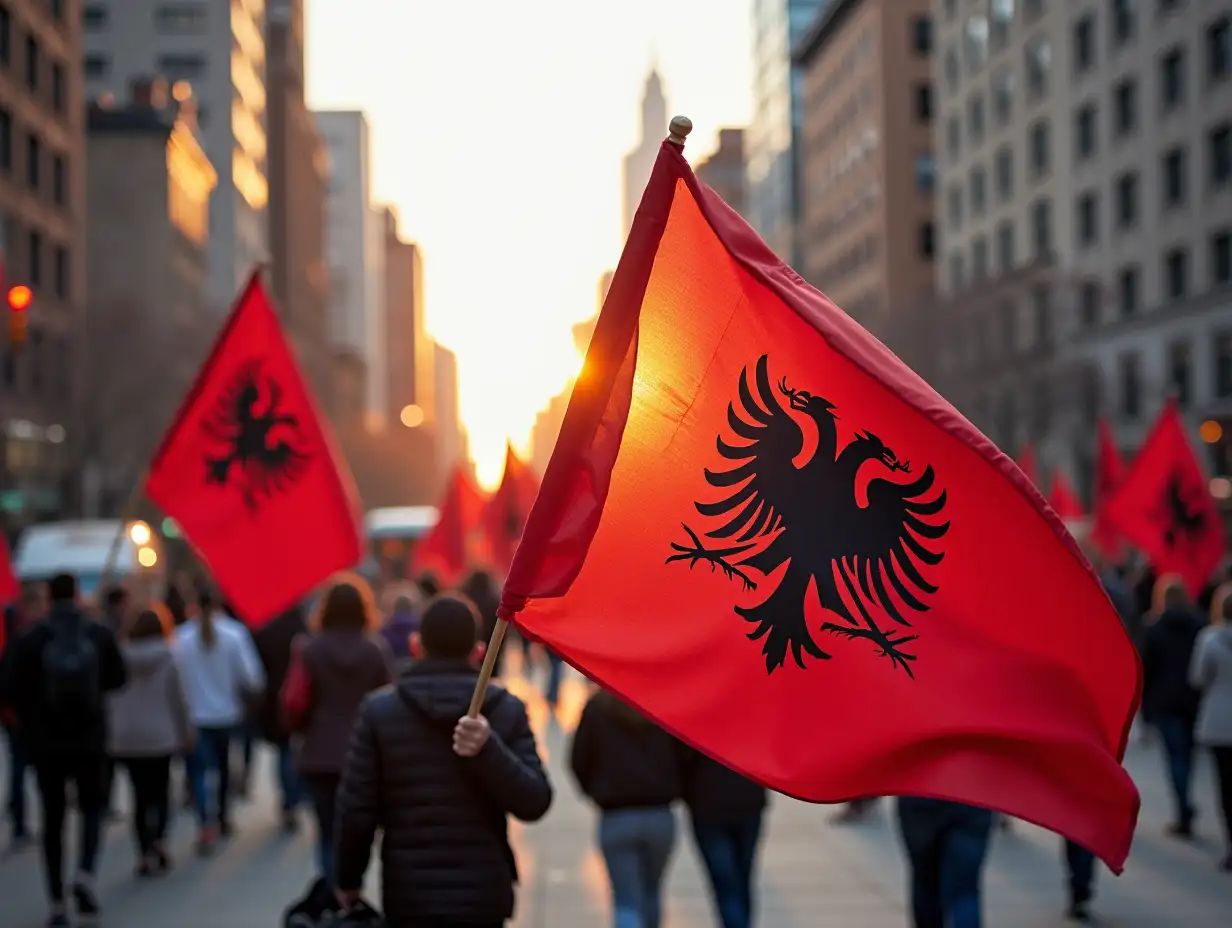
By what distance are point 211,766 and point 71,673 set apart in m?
3.40

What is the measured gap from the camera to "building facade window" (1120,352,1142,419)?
49.9m

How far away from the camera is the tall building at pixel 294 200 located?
359 feet

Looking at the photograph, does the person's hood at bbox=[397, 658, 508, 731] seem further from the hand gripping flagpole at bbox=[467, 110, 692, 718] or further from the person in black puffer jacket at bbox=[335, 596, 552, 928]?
the hand gripping flagpole at bbox=[467, 110, 692, 718]

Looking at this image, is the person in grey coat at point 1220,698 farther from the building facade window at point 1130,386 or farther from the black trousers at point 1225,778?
the building facade window at point 1130,386

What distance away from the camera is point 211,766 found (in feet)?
41.6

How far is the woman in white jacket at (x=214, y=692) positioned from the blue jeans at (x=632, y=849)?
5733mm

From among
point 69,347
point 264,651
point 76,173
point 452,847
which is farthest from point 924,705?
point 76,173

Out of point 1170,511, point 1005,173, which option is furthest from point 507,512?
point 1005,173

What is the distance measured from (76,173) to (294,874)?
4677 centimetres

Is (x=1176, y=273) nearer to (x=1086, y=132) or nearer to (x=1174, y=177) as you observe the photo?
(x=1174, y=177)

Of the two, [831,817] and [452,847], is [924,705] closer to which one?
[452,847]

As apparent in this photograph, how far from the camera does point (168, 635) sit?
11.5 metres

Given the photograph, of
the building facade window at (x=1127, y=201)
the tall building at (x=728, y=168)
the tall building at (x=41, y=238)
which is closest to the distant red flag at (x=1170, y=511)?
the tall building at (x=41, y=238)

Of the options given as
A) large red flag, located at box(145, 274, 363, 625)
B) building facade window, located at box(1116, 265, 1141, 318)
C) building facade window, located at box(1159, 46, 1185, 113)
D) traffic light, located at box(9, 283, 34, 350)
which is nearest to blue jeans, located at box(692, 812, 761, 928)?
large red flag, located at box(145, 274, 363, 625)
